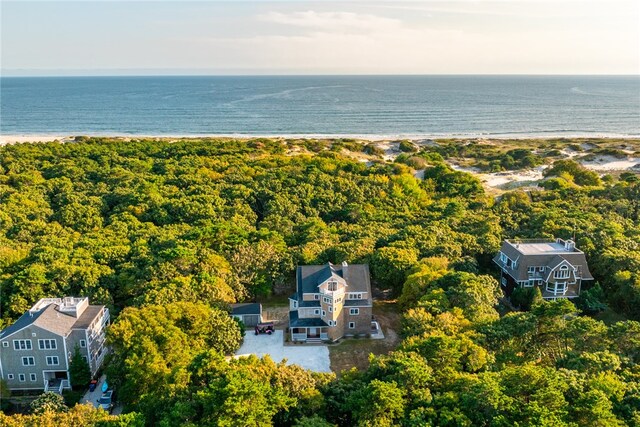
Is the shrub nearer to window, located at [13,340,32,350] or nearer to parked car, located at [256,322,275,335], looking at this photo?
parked car, located at [256,322,275,335]

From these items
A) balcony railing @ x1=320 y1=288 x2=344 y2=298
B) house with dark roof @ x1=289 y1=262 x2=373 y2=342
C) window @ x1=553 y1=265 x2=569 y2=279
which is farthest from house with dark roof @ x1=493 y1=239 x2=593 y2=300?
balcony railing @ x1=320 y1=288 x2=344 y2=298

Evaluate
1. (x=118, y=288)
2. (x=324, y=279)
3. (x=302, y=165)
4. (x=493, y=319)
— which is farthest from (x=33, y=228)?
(x=493, y=319)

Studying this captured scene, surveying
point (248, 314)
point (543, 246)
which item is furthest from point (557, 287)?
point (248, 314)

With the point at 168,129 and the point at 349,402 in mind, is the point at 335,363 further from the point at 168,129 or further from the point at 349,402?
the point at 168,129

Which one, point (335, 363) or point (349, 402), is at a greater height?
point (349, 402)

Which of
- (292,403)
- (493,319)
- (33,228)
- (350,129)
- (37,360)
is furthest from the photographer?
(350,129)

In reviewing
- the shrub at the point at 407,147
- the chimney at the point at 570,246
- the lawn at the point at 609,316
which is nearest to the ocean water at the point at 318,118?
the shrub at the point at 407,147

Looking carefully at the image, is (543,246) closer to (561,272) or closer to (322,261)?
(561,272)

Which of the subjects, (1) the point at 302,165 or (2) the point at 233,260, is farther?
(1) the point at 302,165
